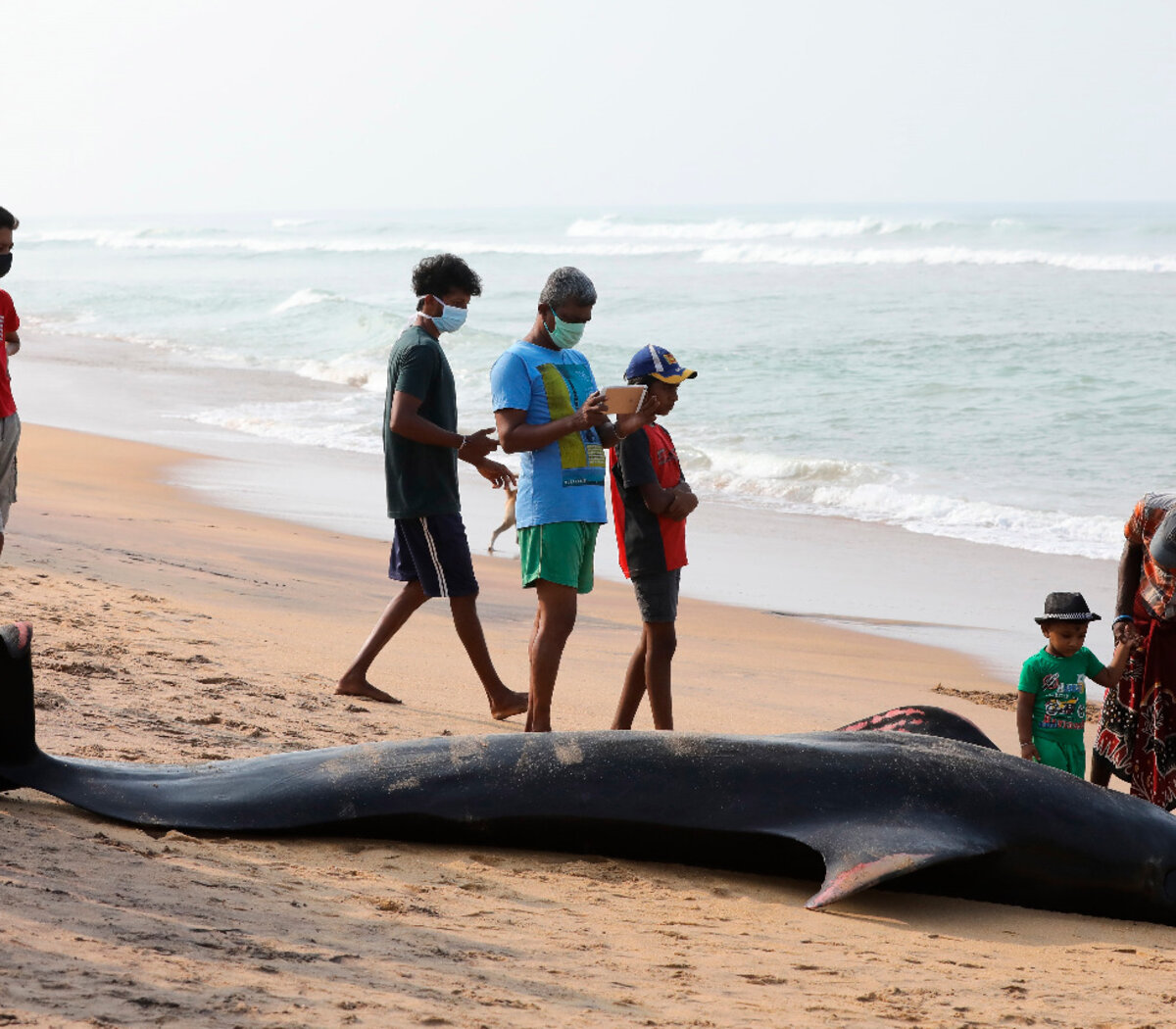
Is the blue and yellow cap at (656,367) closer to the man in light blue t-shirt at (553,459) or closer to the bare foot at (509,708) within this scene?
the man in light blue t-shirt at (553,459)

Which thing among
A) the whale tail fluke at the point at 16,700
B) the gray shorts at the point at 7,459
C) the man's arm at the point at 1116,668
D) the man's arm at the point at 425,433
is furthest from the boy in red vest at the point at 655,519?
the gray shorts at the point at 7,459

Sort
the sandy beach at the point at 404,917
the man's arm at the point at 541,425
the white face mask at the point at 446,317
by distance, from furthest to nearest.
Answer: the white face mask at the point at 446,317 → the man's arm at the point at 541,425 → the sandy beach at the point at 404,917

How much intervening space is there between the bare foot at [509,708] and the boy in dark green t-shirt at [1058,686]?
219 centimetres

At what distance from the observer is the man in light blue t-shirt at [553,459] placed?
5.54m

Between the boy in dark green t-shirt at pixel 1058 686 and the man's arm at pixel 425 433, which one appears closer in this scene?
the boy in dark green t-shirt at pixel 1058 686

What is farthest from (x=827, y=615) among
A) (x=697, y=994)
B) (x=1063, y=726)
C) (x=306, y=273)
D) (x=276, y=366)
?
(x=306, y=273)

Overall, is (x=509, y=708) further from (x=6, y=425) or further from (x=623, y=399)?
(x=6, y=425)

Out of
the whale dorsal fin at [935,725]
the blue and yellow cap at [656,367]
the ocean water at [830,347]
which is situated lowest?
the whale dorsal fin at [935,725]

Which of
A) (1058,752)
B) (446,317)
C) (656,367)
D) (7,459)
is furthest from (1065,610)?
(7,459)

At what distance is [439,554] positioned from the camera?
6.37 meters

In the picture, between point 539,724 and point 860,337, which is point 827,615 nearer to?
point 539,724

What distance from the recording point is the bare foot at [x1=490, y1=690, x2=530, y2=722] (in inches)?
254

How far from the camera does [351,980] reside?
10.00ft

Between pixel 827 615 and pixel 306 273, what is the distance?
47.0 metres
